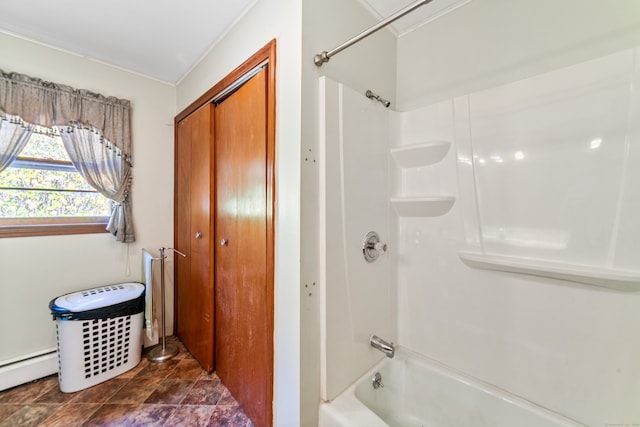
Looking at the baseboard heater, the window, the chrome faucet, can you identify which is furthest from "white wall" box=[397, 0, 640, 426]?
the baseboard heater

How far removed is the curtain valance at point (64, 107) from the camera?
163 cm

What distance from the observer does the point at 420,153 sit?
4.75 feet

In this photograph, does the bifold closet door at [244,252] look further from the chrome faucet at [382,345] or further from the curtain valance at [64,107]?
the curtain valance at [64,107]

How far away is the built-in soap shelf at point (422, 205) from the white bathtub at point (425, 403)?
891mm

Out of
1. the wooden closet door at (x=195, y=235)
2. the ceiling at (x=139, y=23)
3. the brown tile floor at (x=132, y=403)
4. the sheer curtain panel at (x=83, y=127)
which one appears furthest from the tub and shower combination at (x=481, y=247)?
the sheer curtain panel at (x=83, y=127)

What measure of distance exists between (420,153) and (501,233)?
0.61 m

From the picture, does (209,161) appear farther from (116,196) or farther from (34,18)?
(34,18)

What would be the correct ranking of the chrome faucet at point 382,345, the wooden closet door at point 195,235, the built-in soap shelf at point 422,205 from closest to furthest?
the chrome faucet at point 382,345 < the built-in soap shelf at point 422,205 < the wooden closet door at point 195,235

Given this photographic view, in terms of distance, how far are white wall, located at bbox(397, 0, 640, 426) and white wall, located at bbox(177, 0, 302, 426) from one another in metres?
0.82

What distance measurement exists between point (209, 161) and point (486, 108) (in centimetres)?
177

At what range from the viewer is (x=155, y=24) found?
1561mm

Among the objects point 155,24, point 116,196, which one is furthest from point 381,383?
point 155,24

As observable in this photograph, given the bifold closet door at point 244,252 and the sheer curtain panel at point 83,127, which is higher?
the sheer curtain panel at point 83,127

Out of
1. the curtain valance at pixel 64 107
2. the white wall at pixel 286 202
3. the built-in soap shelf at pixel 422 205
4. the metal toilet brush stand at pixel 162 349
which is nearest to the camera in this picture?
the white wall at pixel 286 202
